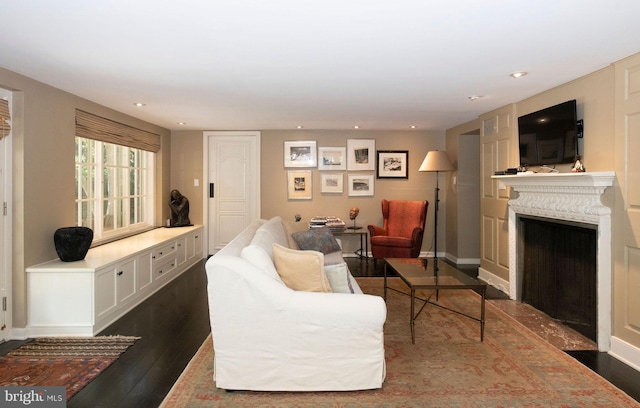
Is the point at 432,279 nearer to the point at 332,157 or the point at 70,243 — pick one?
the point at 70,243

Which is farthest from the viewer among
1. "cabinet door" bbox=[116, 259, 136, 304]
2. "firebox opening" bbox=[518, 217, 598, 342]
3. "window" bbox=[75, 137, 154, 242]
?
"window" bbox=[75, 137, 154, 242]

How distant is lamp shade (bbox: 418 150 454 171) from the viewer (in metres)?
6.21

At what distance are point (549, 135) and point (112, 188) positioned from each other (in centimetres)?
478

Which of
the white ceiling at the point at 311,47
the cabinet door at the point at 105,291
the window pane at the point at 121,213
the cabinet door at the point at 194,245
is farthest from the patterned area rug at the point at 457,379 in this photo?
the cabinet door at the point at 194,245

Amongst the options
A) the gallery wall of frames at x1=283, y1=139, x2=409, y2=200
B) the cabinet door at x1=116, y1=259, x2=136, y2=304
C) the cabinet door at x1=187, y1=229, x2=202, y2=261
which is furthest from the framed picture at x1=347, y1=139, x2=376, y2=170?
the cabinet door at x1=116, y1=259, x2=136, y2=304

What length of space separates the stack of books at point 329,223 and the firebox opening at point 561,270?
8.63ft

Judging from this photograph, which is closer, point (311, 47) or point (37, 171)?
point (311, 47)

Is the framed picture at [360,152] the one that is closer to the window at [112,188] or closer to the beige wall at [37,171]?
the window at [112,188]

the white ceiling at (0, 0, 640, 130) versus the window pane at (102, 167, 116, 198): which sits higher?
the white ceiling at (0, 0, 640, 130)

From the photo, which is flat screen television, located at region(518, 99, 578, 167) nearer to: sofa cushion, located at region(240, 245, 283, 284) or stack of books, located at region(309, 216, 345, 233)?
sofa cushion, located at region(240, 245, 283, 284)

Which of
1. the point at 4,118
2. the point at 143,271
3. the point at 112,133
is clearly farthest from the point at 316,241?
the point at 4,118

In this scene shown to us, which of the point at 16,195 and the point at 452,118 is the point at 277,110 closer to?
the point at 452,118

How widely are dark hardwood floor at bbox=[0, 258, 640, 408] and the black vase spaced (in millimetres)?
702
